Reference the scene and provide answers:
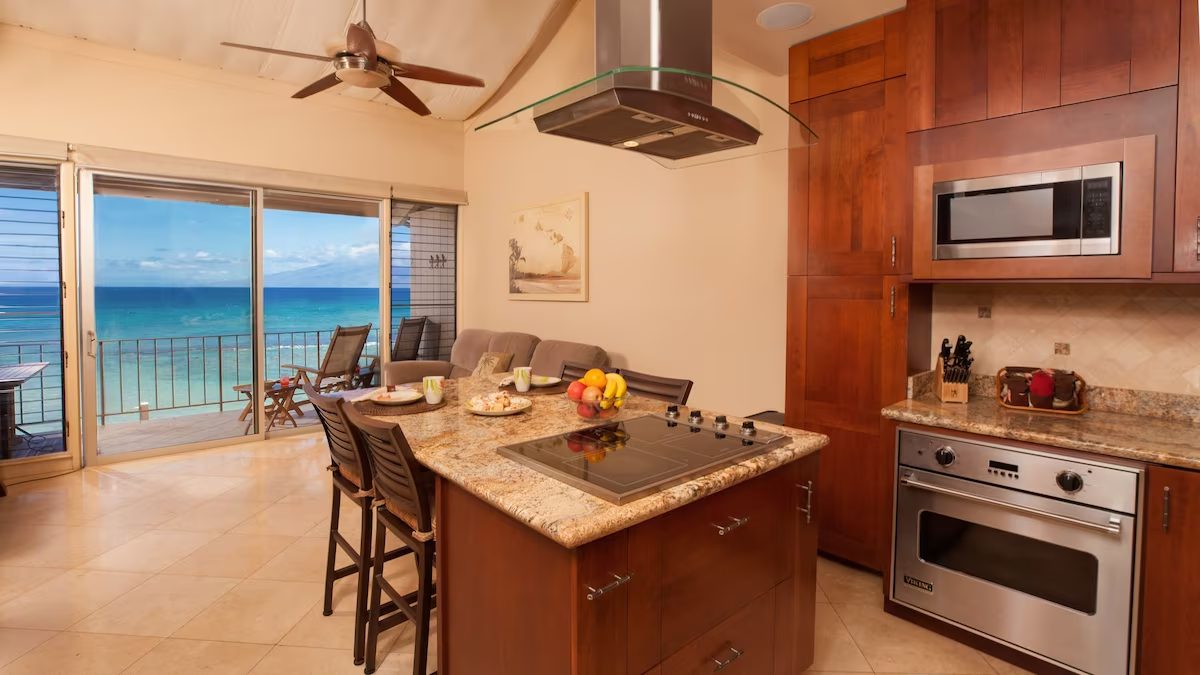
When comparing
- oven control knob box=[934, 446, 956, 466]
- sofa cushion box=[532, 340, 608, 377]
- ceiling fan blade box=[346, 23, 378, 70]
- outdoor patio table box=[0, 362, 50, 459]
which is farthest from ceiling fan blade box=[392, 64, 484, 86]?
outdoor patio table box=[0, 362, 50, 459]

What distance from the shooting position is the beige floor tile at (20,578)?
2.58 m

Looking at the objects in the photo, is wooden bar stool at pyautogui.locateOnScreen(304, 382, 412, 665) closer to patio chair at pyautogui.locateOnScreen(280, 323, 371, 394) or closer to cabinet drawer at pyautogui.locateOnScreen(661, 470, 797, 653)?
cabinet drawer at pyautogui.locateOnScreen(661, 470, 797, 653)

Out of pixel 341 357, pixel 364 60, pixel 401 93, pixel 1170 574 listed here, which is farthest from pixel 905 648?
pixel 341 357

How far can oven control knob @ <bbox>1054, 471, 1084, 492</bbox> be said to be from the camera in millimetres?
1854

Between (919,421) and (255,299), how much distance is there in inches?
200

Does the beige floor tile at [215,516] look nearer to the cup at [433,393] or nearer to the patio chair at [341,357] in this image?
the patio chair at [341,357]

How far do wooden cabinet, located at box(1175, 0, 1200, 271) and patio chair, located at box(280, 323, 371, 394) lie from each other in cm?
534

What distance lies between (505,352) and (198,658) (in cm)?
310

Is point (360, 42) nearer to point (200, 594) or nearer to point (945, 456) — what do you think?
point (200, 594)

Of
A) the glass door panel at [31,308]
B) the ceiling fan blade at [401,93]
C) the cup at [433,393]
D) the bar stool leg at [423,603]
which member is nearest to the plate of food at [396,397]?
the cup at [433,393]

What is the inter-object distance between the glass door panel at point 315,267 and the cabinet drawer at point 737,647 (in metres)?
4.30

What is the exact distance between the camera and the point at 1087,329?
7.68ft

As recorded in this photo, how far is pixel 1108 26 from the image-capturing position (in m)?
1.91

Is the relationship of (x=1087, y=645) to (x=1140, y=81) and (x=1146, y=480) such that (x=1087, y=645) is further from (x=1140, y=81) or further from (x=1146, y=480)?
(x=1140, y=81)
